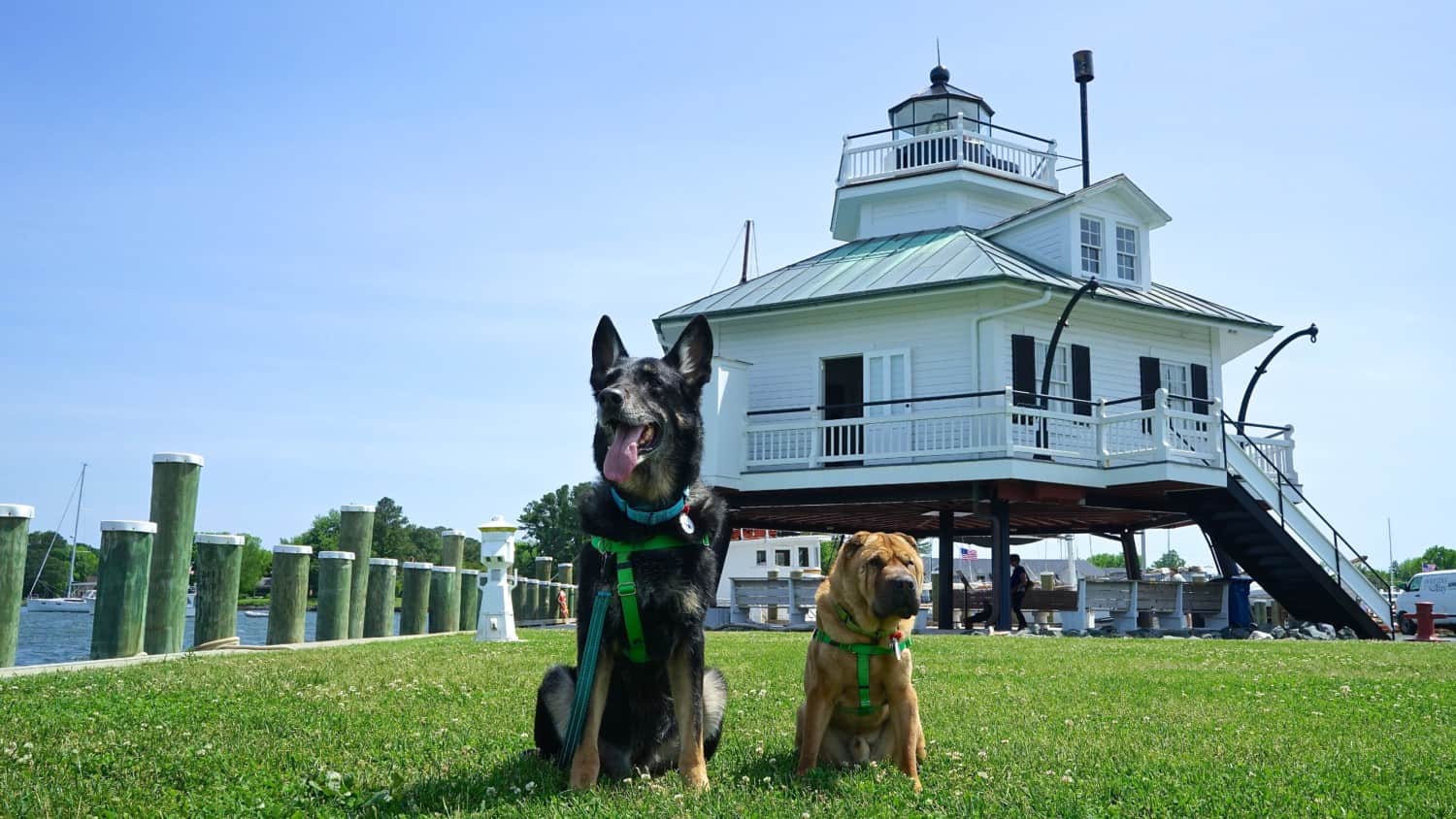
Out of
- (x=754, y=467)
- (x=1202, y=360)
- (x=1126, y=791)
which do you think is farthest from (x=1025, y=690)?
(x=1202, y=360)

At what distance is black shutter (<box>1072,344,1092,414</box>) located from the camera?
23688 mm

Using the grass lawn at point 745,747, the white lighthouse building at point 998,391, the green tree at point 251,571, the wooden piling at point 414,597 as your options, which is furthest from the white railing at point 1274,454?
the green tree at point 251,571

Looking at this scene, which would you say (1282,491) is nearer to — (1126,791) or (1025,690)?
(1025,690)

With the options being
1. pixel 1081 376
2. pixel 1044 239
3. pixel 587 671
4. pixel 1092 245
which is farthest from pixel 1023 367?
pixel 587 671

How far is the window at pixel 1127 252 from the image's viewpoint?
25.2m

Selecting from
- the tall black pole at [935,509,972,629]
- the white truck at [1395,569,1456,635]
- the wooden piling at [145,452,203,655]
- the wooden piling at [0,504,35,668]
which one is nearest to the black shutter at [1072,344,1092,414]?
the tall black pole at [935,509,972,629]

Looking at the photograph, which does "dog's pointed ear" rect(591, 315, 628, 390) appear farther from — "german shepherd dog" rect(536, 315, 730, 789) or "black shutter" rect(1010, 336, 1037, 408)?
"black shutter" rect(1010, 336, 1037, 408)

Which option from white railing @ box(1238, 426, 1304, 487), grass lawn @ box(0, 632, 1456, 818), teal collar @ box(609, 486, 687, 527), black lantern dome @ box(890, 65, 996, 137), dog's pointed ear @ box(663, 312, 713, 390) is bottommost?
grass lawn @ box(0, 632, 1456, 818)

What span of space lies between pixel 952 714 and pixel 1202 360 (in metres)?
20.4

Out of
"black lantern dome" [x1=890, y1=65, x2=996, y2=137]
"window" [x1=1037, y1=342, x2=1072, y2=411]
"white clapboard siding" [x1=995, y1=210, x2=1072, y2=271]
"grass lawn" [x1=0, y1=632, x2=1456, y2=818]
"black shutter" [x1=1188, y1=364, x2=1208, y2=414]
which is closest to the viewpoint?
"grass lawn" [x1=0, y1=632, x2=1456, y2=818]

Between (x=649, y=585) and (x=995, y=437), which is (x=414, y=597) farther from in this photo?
(x=649, y=585)

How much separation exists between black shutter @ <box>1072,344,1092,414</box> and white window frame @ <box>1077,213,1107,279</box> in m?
2.03

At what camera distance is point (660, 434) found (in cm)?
490

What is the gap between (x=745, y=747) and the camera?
5.83 metres
